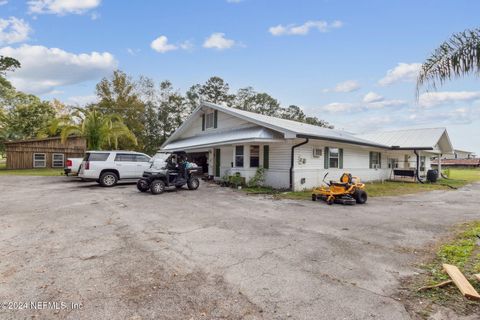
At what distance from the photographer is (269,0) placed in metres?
10.9

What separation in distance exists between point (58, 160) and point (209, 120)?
1793 cm

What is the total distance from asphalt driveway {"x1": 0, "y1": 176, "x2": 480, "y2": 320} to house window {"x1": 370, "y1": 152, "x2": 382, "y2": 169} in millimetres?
11264

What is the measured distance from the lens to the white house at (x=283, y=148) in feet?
44.5

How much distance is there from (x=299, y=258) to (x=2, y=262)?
4685mm

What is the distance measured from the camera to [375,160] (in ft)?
66.8

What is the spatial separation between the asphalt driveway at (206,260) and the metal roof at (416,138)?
44.0 ft

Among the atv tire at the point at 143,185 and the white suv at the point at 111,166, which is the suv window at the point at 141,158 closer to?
the white suv at the point at 111,166

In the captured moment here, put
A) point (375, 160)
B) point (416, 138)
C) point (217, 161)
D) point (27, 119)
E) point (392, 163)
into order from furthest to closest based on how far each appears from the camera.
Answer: point (27, 119)
point (392, 163)
point (416, 138)
point (375, 160)
point (217, 161)

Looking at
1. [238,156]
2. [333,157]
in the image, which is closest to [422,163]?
[333,157]

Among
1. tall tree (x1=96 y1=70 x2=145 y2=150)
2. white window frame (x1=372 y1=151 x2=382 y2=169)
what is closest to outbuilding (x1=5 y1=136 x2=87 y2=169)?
tall tree (x1=96 y1=70 x2=145 y2=150)

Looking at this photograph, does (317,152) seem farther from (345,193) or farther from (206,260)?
(206,260)

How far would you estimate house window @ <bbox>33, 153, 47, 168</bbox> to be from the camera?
25658 mm

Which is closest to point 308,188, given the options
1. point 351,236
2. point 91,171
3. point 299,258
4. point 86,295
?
point 351,236

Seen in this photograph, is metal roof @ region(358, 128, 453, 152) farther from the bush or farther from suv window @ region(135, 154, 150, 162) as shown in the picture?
suv window @ region(135, 154, 150, 162)
